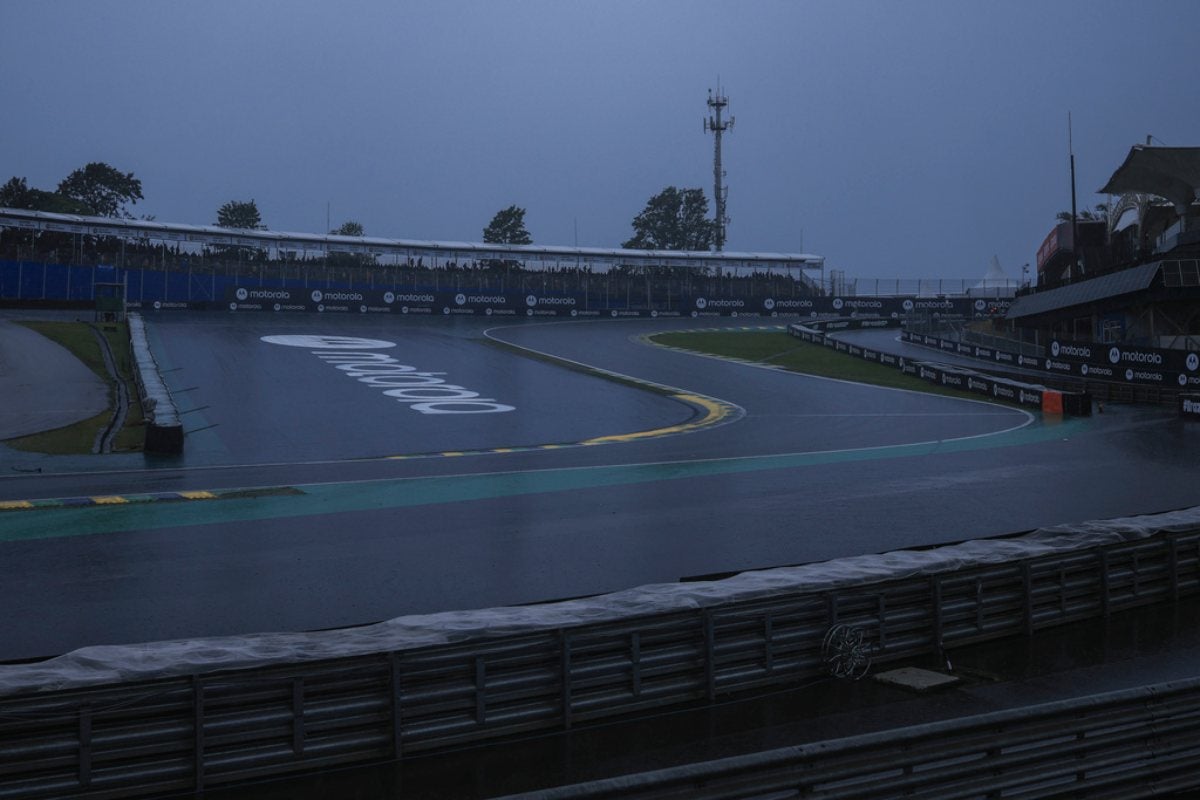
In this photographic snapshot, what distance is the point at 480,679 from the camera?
7449mm

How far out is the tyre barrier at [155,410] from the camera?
74.3 ft

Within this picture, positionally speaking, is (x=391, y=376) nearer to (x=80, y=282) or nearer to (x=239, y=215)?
(x=80, y=282)

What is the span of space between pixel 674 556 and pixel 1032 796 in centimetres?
732

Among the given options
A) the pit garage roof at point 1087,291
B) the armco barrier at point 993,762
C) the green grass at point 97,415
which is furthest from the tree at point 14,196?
the armco barrier at point 993,762

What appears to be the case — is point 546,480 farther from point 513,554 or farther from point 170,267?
point 170,267

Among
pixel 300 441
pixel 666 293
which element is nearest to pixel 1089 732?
pixel 300 441

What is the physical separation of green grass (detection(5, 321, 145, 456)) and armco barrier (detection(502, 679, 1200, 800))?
2057 centimetres

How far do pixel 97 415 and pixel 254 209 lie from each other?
4793 inches

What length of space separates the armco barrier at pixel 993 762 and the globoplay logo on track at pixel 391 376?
1005 inches

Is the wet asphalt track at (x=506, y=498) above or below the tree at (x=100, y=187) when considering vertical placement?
below

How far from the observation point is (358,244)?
3164 inches

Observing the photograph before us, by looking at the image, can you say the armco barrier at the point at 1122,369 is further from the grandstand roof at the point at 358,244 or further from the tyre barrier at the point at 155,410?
the grandstand roof at the point at 358,244

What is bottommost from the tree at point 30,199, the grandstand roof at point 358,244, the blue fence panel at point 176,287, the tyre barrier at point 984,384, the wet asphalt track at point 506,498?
the wet asphalt track at point 506,498

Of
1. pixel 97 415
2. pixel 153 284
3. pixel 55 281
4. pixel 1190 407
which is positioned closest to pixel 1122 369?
pixel 1190 407
